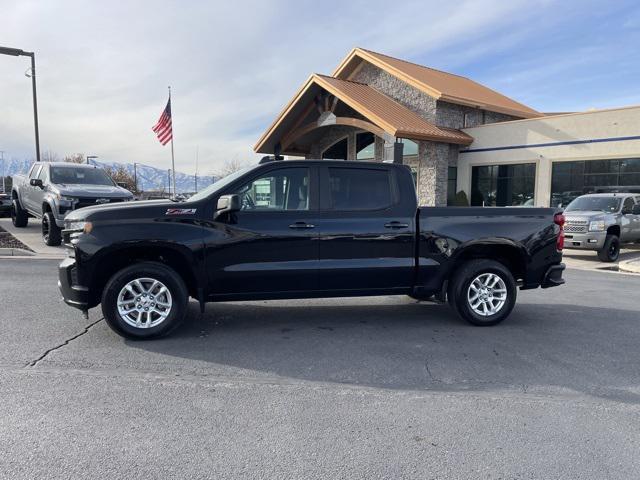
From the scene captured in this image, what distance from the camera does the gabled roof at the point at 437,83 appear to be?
21031mm

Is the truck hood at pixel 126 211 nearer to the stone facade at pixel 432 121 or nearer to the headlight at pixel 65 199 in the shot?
the headlight at pixel 65 199

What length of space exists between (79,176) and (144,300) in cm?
945

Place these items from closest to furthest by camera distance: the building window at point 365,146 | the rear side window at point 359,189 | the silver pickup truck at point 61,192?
Result: the rear side window at point 359,189, the silver pickup truck at point 61,192, the building window at point 365,146

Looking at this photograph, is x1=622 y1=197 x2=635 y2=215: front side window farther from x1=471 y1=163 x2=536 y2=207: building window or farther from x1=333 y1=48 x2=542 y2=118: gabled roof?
x1=333 y1=48 x2=542 y2=118: gabled roof

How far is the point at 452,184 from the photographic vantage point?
2197 cm

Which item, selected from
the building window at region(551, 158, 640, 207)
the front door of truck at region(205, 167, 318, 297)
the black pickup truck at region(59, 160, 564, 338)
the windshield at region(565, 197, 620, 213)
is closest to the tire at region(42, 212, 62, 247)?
the black pickup truck at region(59, 160, 564, 338)

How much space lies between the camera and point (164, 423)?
3.36 metres

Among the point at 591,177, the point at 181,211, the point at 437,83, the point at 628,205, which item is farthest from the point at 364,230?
the point at 437,83

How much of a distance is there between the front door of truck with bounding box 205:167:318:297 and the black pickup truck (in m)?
0.01

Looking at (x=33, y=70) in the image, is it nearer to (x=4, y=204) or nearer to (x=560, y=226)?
(x=4, y=204)

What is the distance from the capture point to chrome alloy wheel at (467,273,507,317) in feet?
19.2

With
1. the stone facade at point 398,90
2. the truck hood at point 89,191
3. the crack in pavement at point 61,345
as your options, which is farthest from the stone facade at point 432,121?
the crack in pavement at point 61,345

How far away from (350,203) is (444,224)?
1129mm

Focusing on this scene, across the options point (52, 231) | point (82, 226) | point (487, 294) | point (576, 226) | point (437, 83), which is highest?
point (437, 83)
